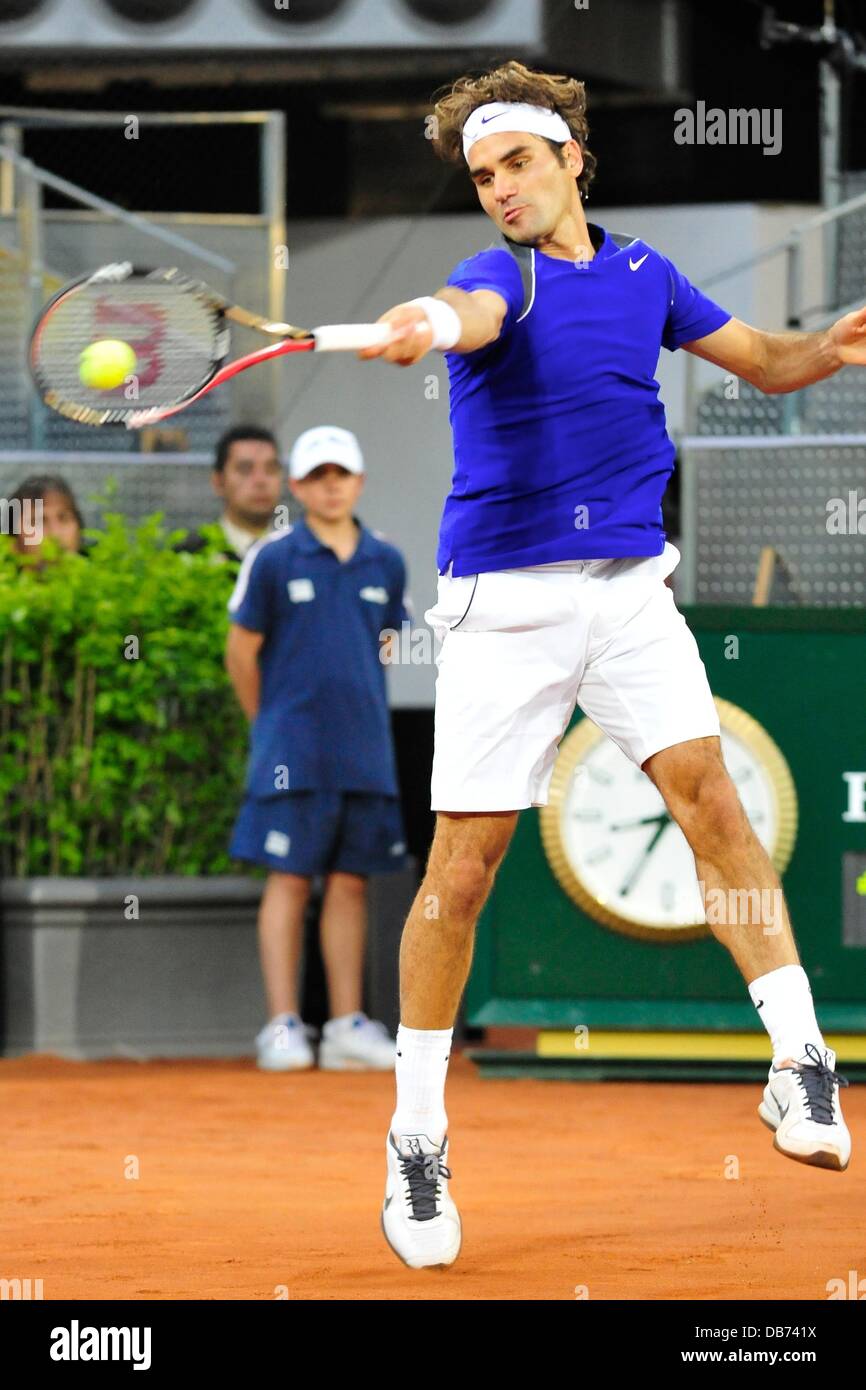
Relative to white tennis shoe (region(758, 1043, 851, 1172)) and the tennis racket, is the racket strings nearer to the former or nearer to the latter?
the tennis racket

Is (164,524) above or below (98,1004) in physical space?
above

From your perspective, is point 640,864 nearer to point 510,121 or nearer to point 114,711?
point 114,711

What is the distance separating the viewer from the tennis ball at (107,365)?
13.6 ft

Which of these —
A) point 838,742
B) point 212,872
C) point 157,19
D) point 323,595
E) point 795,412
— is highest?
point 157,19

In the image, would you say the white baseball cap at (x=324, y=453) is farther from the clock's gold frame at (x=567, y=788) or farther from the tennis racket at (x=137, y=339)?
the tennis racket at (x=137, y=339)

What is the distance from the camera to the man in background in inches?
341

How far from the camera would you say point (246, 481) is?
868 cm

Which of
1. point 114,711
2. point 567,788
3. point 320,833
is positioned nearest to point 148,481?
point 114,711

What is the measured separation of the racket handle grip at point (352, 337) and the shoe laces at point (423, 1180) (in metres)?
1.58

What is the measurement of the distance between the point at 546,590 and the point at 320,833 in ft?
12.1

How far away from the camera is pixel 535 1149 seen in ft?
19.4

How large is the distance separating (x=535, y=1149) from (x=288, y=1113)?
0.99 meters
